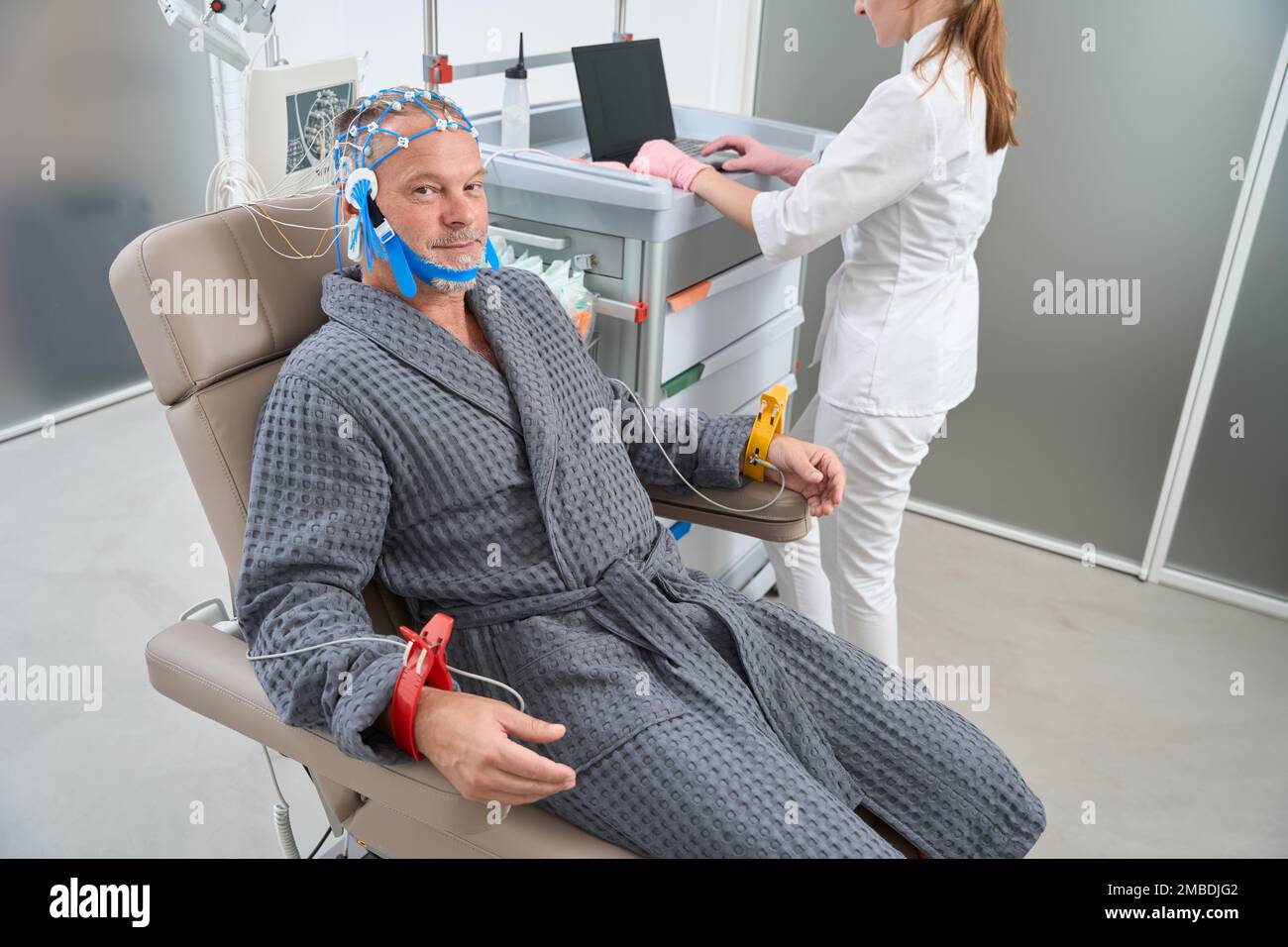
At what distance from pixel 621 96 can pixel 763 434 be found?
2.76 feet

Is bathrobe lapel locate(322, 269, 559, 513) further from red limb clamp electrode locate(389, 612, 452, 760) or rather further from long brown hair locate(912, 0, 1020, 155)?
long brown hair locate(912, 0, 1020, 155)

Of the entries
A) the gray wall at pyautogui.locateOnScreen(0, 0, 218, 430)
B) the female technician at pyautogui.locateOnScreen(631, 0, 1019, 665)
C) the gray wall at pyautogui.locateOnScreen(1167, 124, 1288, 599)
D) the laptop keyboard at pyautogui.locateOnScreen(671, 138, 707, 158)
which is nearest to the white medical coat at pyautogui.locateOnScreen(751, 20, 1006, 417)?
the female technician at pyautogui.locateOnScreen(631, 0, 1019, 665)

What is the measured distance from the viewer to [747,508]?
5.29 feet

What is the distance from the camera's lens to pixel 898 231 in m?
1.80

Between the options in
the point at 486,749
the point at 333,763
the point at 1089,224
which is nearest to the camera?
the point at 486,749

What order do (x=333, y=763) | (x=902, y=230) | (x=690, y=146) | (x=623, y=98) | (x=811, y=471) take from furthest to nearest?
1. (x=690, y=146)
2. (x=623, y=98)
3. (x=902, y=230)
4. (x=811, y=471)
5. (x=333, y=763)

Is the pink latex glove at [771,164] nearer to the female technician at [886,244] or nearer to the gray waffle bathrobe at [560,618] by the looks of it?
the female technician at [886,244]

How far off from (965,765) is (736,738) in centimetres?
32

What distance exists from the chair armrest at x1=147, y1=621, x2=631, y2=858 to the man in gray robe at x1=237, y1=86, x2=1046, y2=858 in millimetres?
29

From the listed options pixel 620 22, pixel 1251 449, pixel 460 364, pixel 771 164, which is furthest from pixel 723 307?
pixel 1251 449

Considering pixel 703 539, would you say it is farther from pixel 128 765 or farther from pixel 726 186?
pixel 128 765

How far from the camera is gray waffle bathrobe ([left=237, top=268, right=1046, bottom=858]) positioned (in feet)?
3.76

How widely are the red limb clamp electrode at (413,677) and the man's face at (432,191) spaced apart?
48 centimetres

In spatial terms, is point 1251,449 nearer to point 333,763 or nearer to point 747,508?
point 747,508
